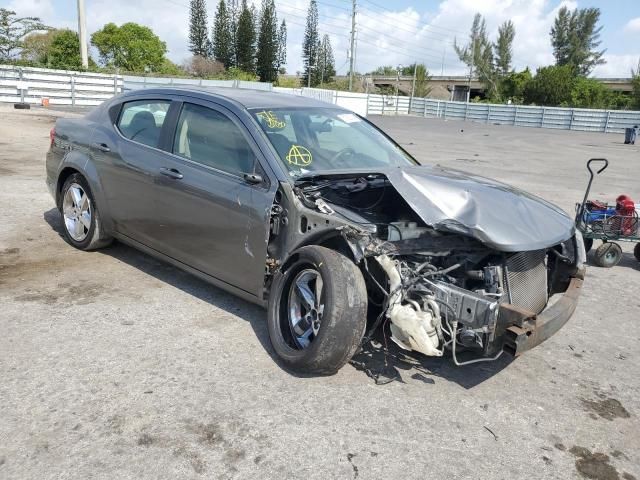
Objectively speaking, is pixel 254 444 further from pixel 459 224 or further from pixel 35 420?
pixel 459 224

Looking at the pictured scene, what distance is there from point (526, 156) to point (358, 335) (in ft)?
60.9

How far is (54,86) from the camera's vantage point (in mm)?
27891

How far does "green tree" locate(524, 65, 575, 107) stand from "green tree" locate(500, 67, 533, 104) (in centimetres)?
144

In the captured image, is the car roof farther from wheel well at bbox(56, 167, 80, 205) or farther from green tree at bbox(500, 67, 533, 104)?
green tree at bbox(500, 67, 533, 104)

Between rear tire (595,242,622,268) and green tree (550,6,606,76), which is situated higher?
green tree (550,6,606,76)

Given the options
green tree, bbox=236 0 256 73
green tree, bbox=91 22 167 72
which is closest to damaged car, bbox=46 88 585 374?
green tree, bbox=236 0 256 73

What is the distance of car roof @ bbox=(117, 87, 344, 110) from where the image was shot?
448 centimetres

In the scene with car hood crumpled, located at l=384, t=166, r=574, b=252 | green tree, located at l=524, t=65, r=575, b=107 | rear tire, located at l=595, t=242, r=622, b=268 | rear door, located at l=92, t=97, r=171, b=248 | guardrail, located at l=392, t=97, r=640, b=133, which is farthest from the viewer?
green tree, located at l=524, t=65, r=575, b=107

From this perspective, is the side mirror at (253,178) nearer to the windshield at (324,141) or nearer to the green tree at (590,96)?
the windshield at (324,141)

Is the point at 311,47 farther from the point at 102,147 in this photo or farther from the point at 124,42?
the point at 102,147

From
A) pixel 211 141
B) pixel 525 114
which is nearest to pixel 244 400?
pixel 211 141


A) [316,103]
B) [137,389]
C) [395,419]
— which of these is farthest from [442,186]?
[137,389]

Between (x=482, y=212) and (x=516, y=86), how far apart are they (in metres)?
82.4

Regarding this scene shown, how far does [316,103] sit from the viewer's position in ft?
16.7
